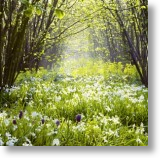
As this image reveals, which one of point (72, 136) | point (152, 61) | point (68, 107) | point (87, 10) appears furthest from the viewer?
point (87, 10)

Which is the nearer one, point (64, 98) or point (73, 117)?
point (73, 117)

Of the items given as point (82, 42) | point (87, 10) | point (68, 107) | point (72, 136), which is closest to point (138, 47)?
point (87, 10)

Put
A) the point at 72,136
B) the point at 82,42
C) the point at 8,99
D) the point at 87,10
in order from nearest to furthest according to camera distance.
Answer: the point at 72,136 < the point at 8,99 < the point at 87,10 < the point at 82,42

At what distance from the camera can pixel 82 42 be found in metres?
7.98

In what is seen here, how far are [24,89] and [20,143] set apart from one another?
1806 millimetres

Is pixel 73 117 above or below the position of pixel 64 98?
below

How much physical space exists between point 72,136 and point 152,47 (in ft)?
3.26

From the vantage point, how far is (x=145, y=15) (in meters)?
3.79

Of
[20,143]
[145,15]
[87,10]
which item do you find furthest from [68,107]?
[87,10]

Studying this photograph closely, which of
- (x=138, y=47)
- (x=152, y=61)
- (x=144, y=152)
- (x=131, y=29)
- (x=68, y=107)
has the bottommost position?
(x=144, y=152)

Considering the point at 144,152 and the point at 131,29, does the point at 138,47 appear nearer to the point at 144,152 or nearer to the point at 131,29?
the point at 131,29

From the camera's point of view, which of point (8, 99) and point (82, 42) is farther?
point (82, 42)

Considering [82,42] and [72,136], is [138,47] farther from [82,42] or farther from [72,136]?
[82,42]

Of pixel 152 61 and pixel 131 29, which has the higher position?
pixel 131 29
